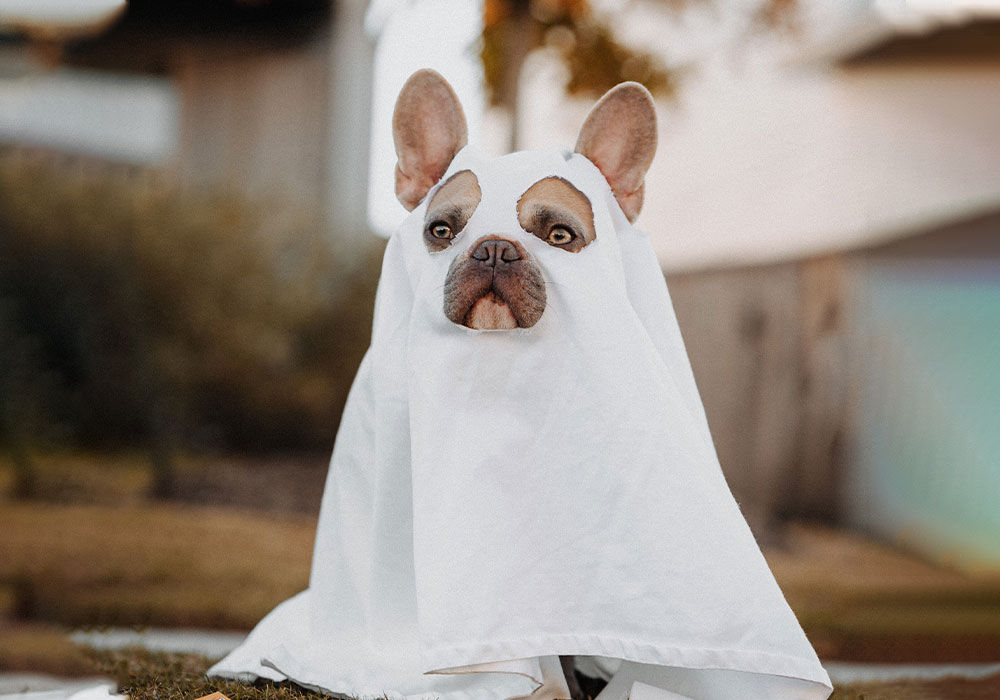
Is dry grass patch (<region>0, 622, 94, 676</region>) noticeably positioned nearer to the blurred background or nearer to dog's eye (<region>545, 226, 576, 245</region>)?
the blurred background

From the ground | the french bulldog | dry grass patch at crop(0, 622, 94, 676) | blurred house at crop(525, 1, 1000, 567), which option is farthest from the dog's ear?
blurred house at crop(525, 1, 1000, 567)

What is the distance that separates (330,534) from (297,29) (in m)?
3.42

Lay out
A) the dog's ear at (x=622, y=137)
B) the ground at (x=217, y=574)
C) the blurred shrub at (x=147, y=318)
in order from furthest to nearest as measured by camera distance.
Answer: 1. the blurred shrub at (x=147, y=318)
2. the ground at (x=217, y=574)
3. the dog's ear at (x=622, y=137)

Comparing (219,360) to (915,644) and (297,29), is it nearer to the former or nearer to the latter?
(297,29)

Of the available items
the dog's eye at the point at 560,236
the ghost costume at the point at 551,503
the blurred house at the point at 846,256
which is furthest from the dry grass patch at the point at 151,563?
the blurred house at the point at 846,256

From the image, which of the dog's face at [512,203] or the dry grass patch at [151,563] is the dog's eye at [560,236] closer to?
the dog's face at [512,203]

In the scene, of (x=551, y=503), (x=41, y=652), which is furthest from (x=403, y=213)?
(x=551, y=503)

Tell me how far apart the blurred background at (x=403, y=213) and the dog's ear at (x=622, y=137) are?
7.48ft

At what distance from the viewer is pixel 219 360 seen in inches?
158

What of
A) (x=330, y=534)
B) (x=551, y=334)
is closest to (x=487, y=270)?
(x=551, y=334)

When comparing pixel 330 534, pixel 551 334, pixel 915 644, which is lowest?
pixel 915 644

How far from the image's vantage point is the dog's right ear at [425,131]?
63.6 inches

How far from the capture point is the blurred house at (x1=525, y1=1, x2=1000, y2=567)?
355 cm

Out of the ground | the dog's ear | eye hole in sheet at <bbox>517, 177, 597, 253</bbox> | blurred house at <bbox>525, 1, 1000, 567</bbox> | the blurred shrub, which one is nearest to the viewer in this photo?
eye hole in sheet at <bbox>517, 177, 597, 253</bbox>
